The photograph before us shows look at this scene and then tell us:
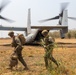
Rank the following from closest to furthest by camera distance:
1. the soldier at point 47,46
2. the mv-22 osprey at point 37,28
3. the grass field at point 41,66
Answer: the grass field at point 41,66 → the soldier at point 47,46 → the mv-22 osprey at point 37,28

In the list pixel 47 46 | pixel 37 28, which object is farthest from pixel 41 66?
pixel 37 28

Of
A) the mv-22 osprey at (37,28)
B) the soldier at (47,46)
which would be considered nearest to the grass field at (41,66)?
the soldier at (47,46)

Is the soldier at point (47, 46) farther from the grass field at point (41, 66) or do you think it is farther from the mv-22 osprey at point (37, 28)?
the mv-22 osprey at point (37, 28)

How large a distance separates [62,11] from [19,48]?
3678 cm

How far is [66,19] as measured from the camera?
139 feet

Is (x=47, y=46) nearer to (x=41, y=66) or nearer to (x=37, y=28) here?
(x=41, y=66)

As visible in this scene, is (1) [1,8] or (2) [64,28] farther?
(1) [1,8]

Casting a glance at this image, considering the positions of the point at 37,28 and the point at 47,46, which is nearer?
the point at 47,46

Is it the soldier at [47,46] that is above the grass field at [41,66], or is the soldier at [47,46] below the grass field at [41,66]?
above

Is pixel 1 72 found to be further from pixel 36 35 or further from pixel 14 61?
pixel 36 35

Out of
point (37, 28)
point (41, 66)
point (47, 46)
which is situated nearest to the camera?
point (47, 46)

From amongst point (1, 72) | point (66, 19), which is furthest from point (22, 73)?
point (66, 19)

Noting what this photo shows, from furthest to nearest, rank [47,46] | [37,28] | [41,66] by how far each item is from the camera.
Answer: [37,28] < [41,66] < [47,46]

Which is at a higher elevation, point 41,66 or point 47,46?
point 47,46
